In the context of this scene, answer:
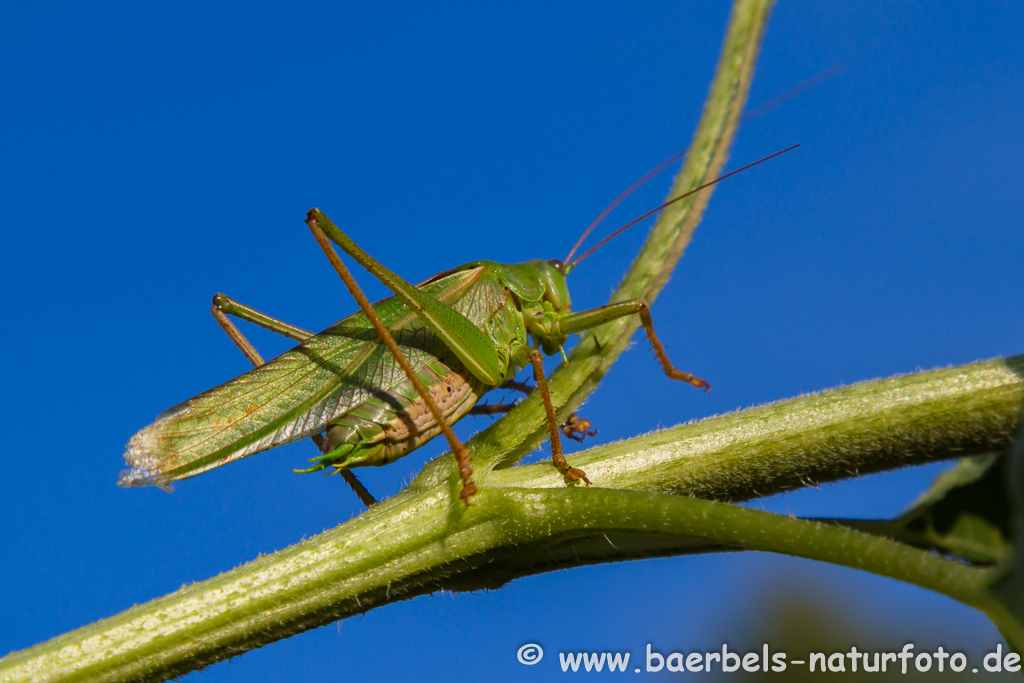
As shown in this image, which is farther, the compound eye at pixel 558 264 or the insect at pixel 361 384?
the compound eye at pixel 558 264

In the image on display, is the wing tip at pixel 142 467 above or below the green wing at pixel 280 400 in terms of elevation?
below

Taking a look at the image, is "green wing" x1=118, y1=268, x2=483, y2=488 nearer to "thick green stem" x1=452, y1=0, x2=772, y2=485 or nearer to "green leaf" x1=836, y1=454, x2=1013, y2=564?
"thick green stem" x1=452, y1=0, x2=772, y2=485

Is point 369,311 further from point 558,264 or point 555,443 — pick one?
point 558,264

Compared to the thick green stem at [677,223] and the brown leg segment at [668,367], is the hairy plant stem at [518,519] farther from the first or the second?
the brown leg segment at [668,367]

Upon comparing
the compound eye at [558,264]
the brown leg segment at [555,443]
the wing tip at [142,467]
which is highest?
the compound eye at [558,264]

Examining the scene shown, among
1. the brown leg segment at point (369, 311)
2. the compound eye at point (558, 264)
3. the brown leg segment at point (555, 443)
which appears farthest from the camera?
the compound eye at point (558, 264)

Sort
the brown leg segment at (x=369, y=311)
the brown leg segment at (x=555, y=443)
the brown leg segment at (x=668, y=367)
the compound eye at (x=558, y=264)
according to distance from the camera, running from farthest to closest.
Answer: the compound eye at (x=558, y=264)
the brown leg segment at (x=668, y=367)
the brown leg segment at (x=369, y=311)
the brown leg segment at (x=555, y=443)

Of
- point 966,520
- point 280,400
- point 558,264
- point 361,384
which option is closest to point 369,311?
point 361,384

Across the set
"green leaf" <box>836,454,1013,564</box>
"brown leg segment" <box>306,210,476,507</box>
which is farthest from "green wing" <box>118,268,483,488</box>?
"green leaf" <box>836,454,1013,564</box>

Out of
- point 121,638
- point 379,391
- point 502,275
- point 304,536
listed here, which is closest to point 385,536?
point 304,536

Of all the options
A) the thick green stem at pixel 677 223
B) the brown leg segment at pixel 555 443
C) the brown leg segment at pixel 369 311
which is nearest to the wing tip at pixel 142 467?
the brown leg segment at pixel 369 311
